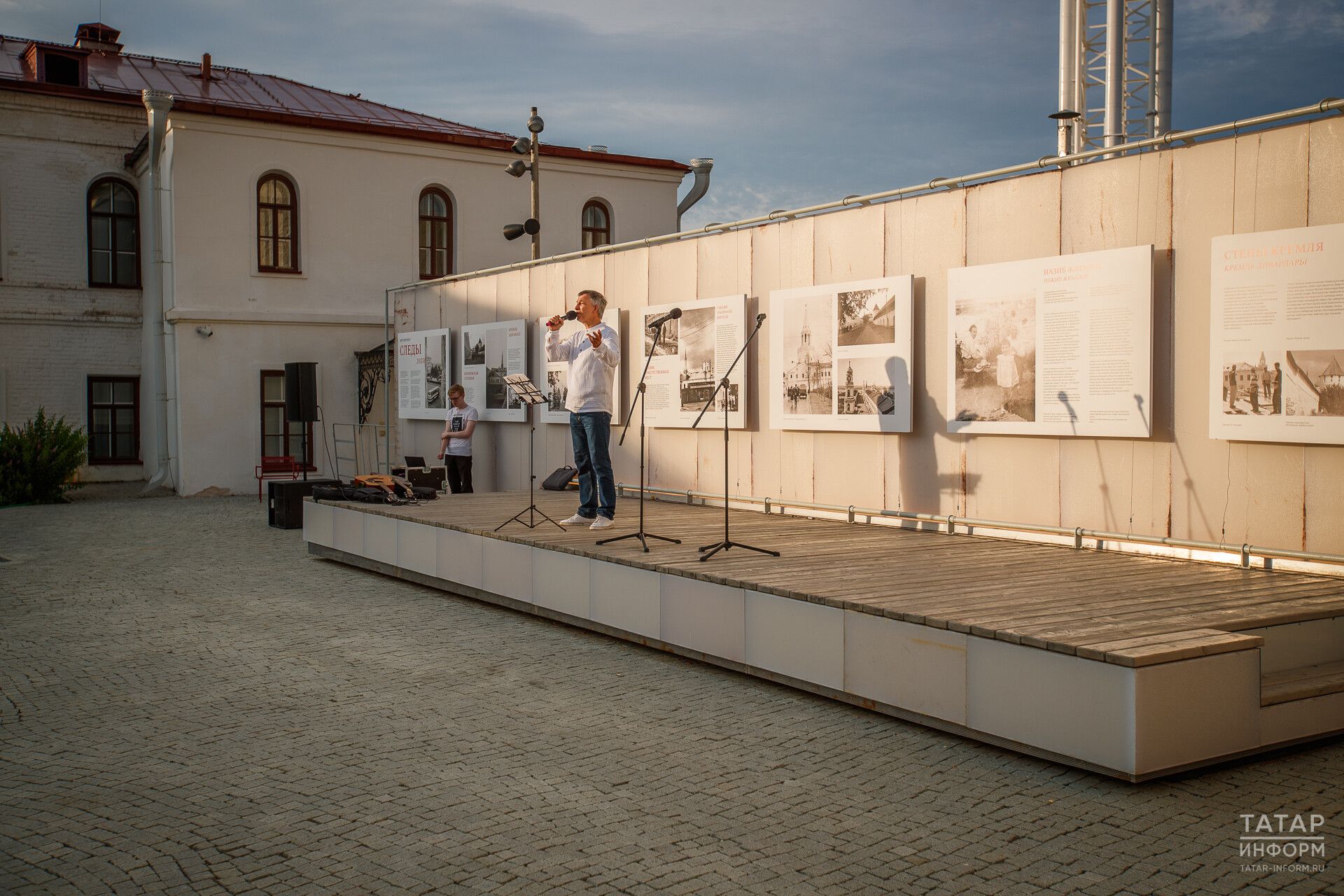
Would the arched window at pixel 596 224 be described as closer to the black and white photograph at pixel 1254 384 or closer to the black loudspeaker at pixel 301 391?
the black loudspeaker at pixel 301 391

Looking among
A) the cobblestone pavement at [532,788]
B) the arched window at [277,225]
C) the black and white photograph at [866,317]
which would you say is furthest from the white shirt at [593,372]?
the arched window at [277,225]

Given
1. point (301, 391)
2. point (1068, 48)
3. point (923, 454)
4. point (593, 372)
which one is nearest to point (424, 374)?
point (301, 391)

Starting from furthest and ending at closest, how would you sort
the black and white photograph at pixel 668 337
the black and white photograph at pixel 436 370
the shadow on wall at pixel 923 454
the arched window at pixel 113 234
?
the arched window at pixel 113 234, the black and white photograph at pixel 436 370, the black and white photograph at pixel 668 337, the shadow on wall at pixel 923 454

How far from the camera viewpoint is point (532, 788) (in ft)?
15.5

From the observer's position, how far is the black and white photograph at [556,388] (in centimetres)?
1404

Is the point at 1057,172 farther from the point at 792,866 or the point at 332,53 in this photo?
the point at 332,53

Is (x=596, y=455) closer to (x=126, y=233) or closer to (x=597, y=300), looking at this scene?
(x=597, y=300)

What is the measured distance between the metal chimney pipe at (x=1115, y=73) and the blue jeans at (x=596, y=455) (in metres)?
11.6

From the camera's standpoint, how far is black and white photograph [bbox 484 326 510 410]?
15258mm

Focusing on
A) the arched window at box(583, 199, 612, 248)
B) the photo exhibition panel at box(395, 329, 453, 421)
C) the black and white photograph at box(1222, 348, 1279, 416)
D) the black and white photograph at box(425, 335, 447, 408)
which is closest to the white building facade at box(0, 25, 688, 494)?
the arched window at box(583, 199, 612, 248)

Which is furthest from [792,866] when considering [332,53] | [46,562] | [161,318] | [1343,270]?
[332,53]

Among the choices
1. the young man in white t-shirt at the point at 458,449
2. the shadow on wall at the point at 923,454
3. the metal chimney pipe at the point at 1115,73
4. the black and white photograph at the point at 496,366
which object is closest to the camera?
the shadow on wall at the point at 923,454

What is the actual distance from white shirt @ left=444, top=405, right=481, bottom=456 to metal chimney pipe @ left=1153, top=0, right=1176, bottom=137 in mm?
11310

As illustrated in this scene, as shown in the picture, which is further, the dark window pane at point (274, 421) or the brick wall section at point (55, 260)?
the brick wall section at point (55, 260)
